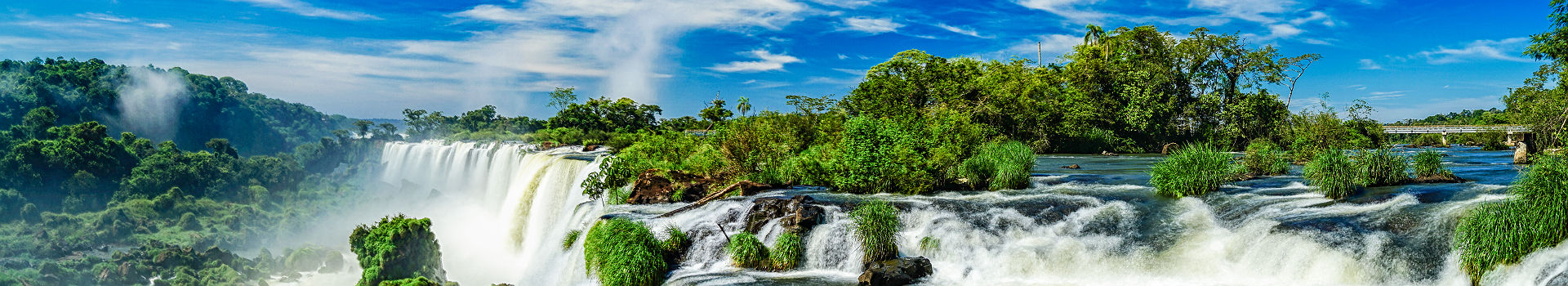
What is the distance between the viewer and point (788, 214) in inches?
463

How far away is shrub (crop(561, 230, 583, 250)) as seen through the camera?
1386 cm

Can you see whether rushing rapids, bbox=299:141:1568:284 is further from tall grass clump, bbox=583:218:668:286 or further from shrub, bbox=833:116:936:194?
shrub, bbox=833:116:936:194

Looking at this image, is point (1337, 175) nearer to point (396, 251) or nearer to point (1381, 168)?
point (1381, 168)

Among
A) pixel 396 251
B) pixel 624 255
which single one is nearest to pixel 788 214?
pixel 624 255

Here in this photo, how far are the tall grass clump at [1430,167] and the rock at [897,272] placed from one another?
31.1 feet

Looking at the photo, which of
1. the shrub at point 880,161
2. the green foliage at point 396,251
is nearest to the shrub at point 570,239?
the green foliage at point 396,251

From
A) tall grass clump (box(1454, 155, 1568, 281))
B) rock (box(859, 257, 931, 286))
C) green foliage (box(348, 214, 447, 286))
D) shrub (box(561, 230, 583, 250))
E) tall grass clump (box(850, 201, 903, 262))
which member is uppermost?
tall grass clump (box(1454, 155, 1568, 281))

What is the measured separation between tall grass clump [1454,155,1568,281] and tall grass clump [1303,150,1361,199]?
3.64m

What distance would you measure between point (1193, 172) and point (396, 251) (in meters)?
15.5

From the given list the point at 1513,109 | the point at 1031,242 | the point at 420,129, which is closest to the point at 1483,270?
the point at 1031,242

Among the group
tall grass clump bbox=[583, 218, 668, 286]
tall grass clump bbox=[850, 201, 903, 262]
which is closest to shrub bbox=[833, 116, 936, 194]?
tall grass clump bbox=[850, 201, 903, 262]

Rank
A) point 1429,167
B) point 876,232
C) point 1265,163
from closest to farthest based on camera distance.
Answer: point 876,232 < point 1429,167 < point 1265,163

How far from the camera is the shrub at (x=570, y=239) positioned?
45.5 ft

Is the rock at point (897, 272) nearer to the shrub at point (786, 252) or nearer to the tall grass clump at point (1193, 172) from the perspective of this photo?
the shrub at point (786, 252)
